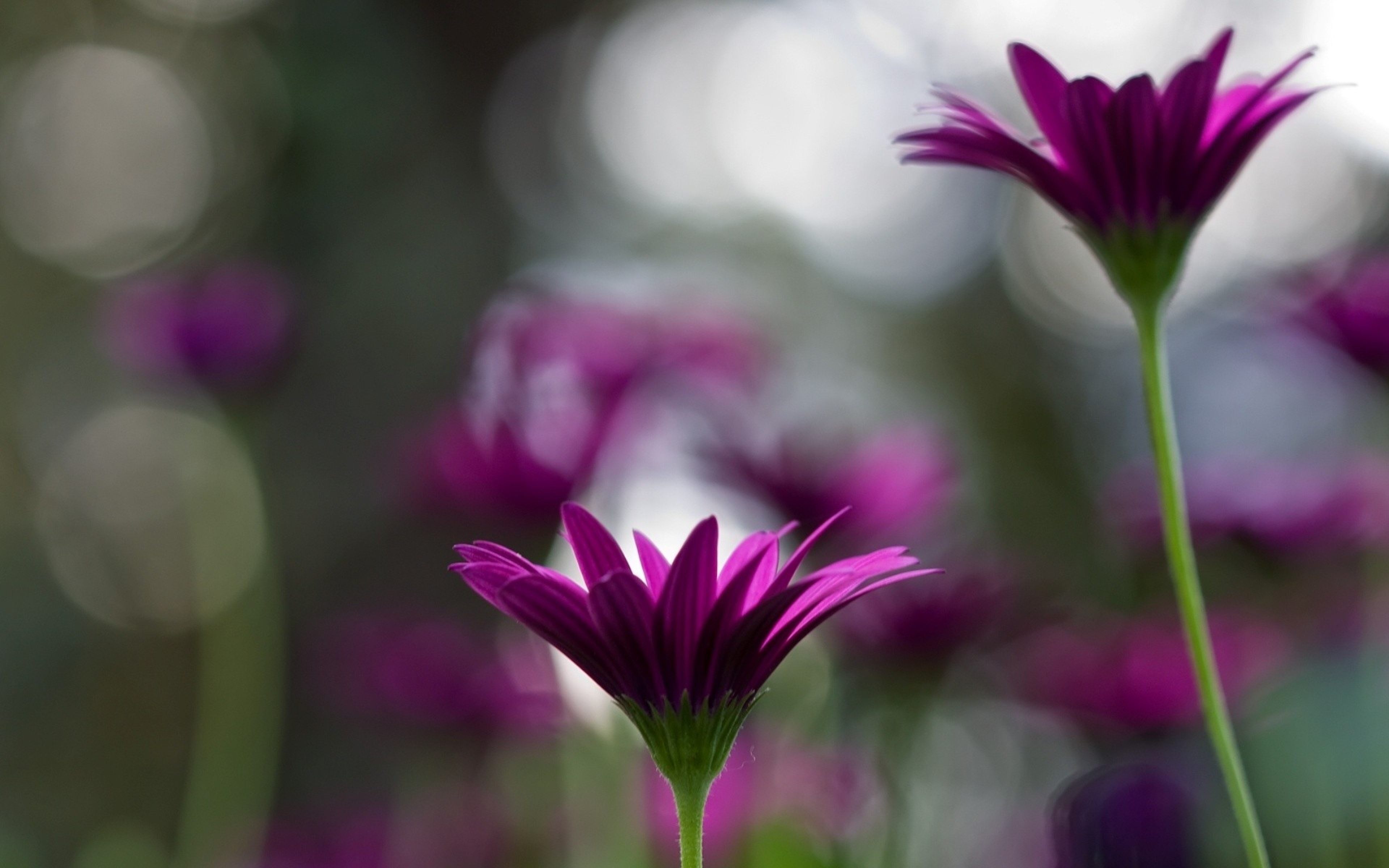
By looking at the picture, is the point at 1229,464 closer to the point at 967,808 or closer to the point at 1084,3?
the point at 967,808

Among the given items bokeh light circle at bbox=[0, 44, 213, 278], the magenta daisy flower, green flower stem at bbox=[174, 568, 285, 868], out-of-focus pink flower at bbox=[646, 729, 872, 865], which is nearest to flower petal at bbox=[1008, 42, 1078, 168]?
the magenta daisy flower

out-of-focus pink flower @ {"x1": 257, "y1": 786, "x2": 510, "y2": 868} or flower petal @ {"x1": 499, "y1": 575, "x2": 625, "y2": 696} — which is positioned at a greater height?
flower petal @ {"x1": 499, "y1": 575, "x2": 625, "y2": 696}

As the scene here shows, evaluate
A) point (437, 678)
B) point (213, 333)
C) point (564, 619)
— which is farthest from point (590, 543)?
point (213, 333)

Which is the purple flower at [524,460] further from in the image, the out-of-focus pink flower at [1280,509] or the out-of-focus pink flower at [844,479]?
the out-of-focus pink flower at [1280,509]

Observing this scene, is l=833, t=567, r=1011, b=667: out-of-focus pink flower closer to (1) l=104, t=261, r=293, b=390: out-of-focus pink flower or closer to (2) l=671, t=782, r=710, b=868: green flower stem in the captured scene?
(2) l=671, t=782, r=710, b=868: green flower stem

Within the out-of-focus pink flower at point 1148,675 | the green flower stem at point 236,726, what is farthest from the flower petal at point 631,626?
the green flower stem at point 236,726

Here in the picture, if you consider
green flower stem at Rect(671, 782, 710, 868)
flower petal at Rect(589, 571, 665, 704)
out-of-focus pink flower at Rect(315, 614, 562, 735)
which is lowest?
out-of-focus pink flower at Rect(315, 614, 562, 735)

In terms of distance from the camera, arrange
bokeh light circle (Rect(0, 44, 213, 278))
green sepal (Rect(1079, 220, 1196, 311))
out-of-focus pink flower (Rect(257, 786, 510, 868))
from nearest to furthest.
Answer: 1. green sepal (Rect(1079, 220, 1196, 311))
2. out-of-focus pink flower (Rect(257, 786, 510, 868))
3. bokeh light circle (Rect(0, 44, 213, 278))
